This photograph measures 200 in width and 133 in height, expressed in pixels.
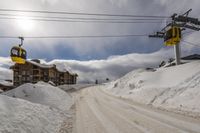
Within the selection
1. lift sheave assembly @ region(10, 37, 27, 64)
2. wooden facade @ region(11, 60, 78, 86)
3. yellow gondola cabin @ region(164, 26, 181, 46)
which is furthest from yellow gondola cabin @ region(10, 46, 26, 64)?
wooden facade @ region(11, 60, 78, 86)

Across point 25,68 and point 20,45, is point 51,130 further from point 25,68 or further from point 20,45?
point 25,68

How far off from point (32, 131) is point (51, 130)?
1354mm

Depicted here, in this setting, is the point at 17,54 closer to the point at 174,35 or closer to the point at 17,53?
the point at 17,53

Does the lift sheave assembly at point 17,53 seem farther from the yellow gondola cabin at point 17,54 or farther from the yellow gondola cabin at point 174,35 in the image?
the yellow gondola cabin at point 174,35

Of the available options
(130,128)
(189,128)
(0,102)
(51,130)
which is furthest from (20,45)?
(189,128)

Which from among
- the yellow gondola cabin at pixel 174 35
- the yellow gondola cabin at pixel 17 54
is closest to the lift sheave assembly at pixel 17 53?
the yellow gondola cabin at pixel 17 54

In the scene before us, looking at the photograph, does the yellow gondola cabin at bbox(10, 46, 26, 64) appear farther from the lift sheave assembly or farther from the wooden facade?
the wooden facade

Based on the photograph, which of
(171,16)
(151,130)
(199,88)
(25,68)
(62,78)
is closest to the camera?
(151,130)

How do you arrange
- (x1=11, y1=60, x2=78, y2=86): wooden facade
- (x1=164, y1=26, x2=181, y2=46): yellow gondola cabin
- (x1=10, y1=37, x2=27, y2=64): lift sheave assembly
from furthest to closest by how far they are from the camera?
(x1=11, y1=60, x2=78, y2=86): wooden facade → (x1=164, y1=26, x2=181, y2=46): yellow gondola cabin → (x1=10, y1=37, x2=27, y2=64): lift sheave assembly

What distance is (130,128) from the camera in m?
9.47

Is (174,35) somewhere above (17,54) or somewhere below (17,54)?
above

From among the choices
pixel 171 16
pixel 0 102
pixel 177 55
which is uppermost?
pixel 171 16

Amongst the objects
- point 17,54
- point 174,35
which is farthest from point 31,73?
point 174,35

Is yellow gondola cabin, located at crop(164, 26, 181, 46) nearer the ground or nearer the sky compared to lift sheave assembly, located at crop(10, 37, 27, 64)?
nearer the sky
